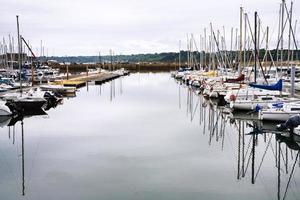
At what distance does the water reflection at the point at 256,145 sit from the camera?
54.2 feet

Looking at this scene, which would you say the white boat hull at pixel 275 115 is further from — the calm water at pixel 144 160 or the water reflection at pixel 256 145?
the calm water at pixel 144 160

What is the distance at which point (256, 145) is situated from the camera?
71.5ft

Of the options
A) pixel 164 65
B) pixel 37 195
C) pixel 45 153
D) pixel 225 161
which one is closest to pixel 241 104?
pixel 225 161

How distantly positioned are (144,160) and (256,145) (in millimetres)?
6366

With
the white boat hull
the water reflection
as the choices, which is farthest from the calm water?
the white boat hull

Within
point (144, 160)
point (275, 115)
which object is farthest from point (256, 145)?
point (144, 160)

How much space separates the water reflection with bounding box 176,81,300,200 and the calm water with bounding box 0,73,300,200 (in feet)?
0.15

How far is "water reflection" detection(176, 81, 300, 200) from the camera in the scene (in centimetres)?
1653

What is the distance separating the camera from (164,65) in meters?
133

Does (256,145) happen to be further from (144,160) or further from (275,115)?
(144,160)

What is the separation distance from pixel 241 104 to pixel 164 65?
102m

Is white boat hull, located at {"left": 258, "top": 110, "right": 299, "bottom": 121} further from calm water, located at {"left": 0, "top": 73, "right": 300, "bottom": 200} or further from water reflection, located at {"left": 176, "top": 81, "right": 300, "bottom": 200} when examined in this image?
calm water, located at {"left": 0, "top": 73, "right": 300, "bottom": 200}

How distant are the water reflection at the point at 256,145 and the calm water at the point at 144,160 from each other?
0.15 ft

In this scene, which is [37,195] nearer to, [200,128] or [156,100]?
[200,128]
